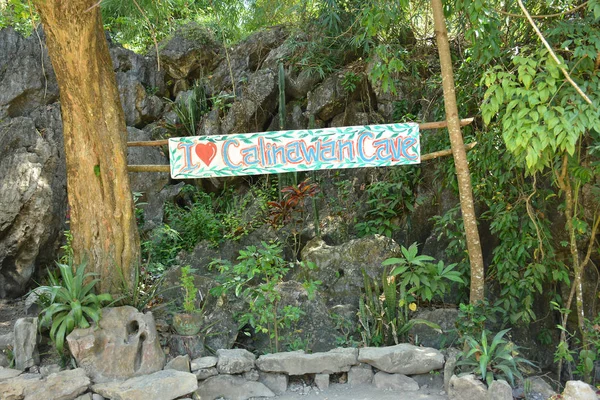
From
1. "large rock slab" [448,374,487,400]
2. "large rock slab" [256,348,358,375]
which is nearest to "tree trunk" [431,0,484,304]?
"large rock slab" [448,374,487,400]

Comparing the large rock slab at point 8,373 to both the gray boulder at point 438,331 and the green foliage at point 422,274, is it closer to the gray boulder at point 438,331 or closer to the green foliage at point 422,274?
the green foliage at point 422,274

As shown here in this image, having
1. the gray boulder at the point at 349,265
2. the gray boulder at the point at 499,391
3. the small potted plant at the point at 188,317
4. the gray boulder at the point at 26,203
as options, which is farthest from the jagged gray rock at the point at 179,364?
the gray boulder at the point at 26,203

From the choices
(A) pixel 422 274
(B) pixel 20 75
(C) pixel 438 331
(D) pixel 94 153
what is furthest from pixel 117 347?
(B) pixel 20 75

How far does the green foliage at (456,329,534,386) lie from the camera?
13.3ft

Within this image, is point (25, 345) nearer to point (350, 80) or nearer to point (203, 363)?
point (203, 363)

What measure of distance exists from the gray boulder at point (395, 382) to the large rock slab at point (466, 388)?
360mm

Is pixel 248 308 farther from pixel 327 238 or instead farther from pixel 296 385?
pixel 327 238

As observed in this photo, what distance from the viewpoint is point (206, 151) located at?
4.83 metres

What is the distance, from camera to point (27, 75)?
25.0ft

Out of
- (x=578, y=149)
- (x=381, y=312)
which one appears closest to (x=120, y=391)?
(x=381, y=312)

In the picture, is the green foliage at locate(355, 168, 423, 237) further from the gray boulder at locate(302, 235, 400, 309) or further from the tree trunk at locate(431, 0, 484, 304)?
the tree trunk at locate(431, 0, 484, 304)

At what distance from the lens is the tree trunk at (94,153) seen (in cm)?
454

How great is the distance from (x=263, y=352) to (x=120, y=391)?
1309 mm

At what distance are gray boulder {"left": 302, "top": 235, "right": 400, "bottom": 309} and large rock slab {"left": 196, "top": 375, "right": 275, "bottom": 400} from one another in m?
1.30
